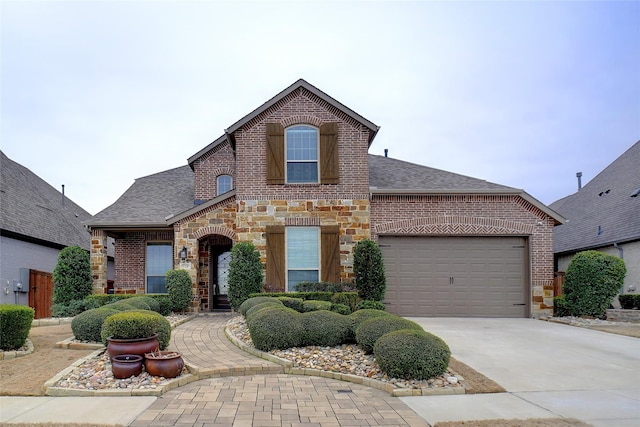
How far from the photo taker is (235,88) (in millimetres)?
16344

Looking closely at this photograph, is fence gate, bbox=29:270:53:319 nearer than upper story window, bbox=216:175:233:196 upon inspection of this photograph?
Yes

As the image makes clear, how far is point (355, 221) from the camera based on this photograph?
47.0 ft

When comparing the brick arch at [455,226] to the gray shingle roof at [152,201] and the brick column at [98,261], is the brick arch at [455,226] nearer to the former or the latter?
the gray shingle roof at [152,201]

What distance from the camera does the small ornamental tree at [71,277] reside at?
47.1ft

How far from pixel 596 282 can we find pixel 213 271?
1163 centimetres

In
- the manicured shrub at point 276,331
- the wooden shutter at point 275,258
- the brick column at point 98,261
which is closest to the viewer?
the manicured shrub at point 276,331

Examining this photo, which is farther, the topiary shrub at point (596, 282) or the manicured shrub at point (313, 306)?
the topiary shrub at point (596, 282)

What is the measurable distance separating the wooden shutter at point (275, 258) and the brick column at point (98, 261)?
563 centimetres

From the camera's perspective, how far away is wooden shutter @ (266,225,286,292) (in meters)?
14.0

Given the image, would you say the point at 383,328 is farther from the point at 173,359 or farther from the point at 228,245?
the point at 228,245

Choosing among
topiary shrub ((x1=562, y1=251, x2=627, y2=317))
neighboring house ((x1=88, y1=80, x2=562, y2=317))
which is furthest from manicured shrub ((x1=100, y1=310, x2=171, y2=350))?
topiary shrub ((x1=562, y1=251, x2=627, y2=317))

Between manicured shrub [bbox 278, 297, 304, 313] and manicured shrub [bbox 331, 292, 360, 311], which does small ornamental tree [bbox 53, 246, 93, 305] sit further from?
manicured shrub [bbox 331, 292, 360, 311]

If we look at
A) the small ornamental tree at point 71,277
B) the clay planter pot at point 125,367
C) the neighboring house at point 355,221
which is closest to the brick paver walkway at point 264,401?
the clay planter pot at point 125,367

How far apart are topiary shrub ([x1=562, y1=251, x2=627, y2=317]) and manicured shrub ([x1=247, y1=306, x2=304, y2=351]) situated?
31.8 feet
